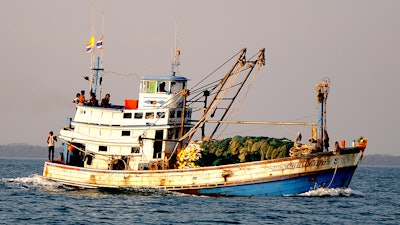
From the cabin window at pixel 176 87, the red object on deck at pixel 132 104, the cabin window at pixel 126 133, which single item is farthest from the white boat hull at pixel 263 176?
the cabin window at pixel 176 87

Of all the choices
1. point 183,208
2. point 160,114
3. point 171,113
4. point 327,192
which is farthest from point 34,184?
point 327,192

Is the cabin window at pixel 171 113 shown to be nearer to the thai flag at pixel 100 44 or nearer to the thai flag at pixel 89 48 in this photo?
the thai flag at pixel 100 44

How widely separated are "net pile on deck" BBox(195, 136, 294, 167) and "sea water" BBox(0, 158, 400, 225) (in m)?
2.52

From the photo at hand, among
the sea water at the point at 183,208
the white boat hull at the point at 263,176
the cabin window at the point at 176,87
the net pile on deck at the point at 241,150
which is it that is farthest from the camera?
the cabin window at the point at 176,87

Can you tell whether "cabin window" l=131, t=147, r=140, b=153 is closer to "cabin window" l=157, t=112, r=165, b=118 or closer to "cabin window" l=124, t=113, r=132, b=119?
"cabin window" l=124, t=113, r=132, b=119

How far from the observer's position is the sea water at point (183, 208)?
3931cm

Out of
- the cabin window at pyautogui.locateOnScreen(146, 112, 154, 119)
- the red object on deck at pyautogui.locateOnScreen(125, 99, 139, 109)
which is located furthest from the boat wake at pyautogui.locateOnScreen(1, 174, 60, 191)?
the cabin window at pyautogui.locateOnScreen(146, 112, 154, 119)

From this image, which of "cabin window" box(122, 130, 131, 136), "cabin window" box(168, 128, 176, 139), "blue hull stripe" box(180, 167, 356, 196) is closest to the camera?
"blue hull stripe" box(180, 167, 356, 196)

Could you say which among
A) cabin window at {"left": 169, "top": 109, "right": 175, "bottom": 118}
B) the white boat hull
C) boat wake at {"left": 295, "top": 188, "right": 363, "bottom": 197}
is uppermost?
cabin window at {"left": 169, "top": 109, "right": 175, "bottom": 118}

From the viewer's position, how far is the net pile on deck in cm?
4791

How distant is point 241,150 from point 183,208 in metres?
7.30

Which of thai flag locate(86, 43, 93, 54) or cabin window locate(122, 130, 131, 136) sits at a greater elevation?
thai flag locate(86, 43, 93, 54)

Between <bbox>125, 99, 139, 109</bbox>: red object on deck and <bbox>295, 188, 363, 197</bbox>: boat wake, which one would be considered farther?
<bbox>125, 99, 139, 109</bbox>: red object on deck

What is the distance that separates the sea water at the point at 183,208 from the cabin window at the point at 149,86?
6310 millimetres
